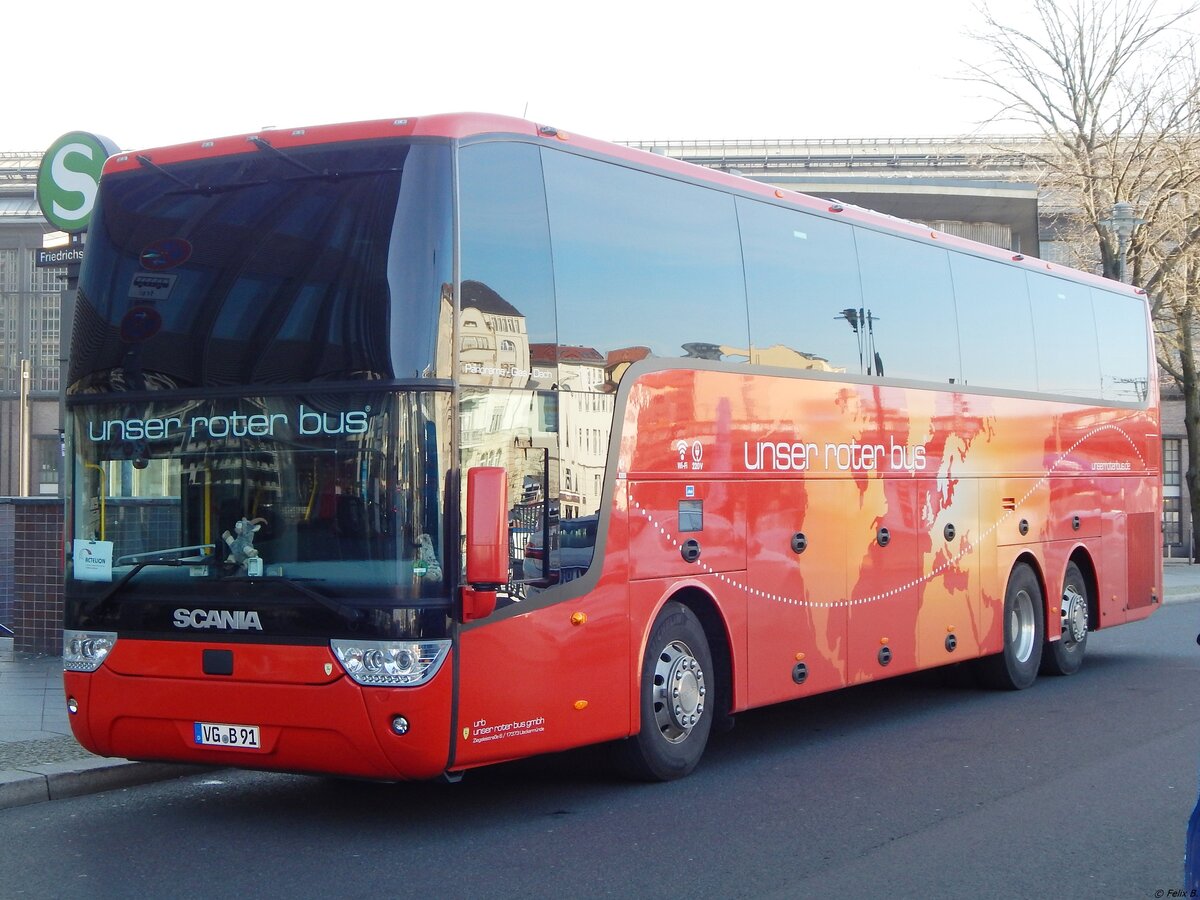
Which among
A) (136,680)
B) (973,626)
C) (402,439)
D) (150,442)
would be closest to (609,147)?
(402,439)

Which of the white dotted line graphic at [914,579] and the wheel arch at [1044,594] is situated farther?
the wheel arch at [1044,594]

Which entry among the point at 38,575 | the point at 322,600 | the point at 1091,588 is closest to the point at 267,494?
the point at 322,600

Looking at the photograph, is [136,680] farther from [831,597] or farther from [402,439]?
[831,597]

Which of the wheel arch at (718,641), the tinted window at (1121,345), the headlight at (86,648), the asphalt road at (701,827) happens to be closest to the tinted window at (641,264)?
the wheel arch at (718,641)

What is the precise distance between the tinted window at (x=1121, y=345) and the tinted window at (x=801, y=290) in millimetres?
5500

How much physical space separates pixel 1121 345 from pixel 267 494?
11.7 m

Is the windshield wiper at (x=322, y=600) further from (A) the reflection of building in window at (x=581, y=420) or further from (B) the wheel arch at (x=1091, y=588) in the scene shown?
(B) the wheel arch at (x=1091, y=588)

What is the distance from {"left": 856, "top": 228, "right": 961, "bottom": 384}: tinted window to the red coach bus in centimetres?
134

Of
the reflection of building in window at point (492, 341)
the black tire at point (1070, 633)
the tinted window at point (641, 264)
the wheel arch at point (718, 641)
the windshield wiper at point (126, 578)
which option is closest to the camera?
the reflection of building in window at point (492, 341)

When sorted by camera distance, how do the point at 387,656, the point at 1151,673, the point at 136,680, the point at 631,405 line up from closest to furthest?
the point at 387,656, the point at 136,680, the point at 631,405, the point at 1151,673

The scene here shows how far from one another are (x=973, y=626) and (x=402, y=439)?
7269 mm

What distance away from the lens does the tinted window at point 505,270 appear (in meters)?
7.79

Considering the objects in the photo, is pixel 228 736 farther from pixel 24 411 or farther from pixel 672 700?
pixel 24 411

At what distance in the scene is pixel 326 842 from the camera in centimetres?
778
